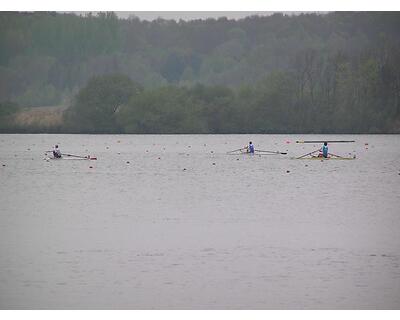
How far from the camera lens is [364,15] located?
304ft

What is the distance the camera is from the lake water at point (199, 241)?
14.3 metres

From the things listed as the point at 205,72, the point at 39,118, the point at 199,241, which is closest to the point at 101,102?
the point at 39,118

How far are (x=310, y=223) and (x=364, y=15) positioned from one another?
73.6 m

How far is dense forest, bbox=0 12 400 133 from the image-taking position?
83.1 meters

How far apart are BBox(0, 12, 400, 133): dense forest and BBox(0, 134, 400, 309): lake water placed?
47.8 m

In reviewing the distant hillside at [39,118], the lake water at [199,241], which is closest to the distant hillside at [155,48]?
the distant hillside at [39,118]

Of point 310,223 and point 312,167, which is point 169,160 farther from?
point 310,223

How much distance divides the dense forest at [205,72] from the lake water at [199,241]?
47779 mm

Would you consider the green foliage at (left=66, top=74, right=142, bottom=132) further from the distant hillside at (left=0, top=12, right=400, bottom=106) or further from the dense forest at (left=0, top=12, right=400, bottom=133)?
the distant hillside at (left=0, top=12, right=400, bottom=106)

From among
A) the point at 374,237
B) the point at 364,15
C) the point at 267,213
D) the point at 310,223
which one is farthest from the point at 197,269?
the point at 364,15

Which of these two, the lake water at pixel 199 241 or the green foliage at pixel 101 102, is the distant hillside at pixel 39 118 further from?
the lake water at pixel 199 241

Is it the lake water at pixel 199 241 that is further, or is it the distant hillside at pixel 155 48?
the distant hillside at pixel 155 48

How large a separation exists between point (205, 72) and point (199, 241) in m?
105

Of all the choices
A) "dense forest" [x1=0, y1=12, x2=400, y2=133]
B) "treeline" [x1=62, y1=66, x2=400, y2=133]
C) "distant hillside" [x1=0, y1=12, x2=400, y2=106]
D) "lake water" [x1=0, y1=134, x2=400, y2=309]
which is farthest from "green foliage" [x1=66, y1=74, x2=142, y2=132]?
"lake water" [x1=0, y1=134, x2=400, y2=309]
